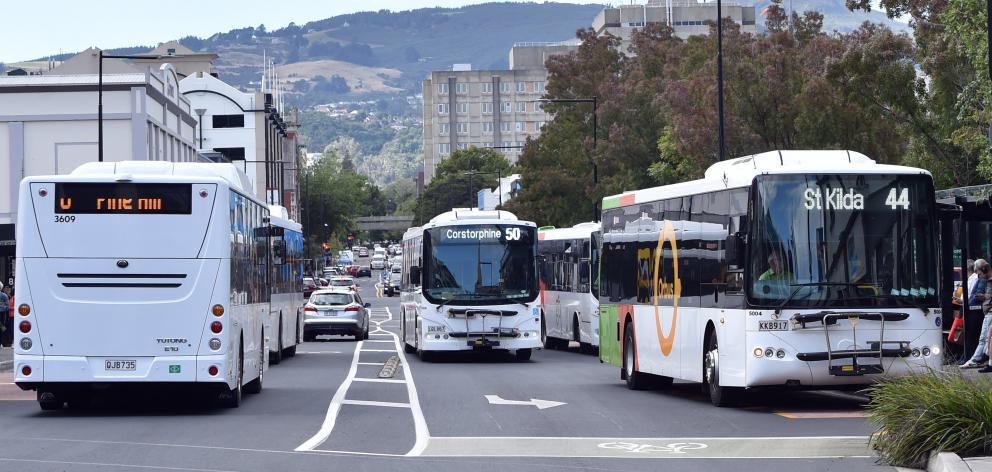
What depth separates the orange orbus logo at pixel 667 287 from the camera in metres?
22.1

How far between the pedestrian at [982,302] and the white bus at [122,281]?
11.5 meters

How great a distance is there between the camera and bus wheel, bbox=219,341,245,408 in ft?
68.1

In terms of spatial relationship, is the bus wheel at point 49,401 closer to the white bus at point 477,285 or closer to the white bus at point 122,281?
the white bus at point 122,281

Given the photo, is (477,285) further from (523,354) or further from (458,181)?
(458,181)

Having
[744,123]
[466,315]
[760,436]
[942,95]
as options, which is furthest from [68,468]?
[744,123]

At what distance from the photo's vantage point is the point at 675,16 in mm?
170000

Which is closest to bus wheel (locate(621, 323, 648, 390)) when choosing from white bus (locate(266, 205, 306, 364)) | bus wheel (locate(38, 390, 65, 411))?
white bus (locate(266, 205, 306, 364))

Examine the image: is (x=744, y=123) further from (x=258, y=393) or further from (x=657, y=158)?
(x=258, y=393)

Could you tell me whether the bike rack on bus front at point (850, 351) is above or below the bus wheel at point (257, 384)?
above

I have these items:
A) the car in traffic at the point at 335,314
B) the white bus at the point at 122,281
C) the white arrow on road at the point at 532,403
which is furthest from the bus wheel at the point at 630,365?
the car in traffic at the point at 335,314

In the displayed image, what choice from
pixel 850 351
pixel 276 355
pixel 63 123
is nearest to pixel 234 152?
pixel 63 123

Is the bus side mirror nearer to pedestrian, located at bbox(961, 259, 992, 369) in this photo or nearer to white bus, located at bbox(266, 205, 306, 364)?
pedestrian, located at bbox(961, 259, 992, 369)

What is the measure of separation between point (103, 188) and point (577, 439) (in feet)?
22.8

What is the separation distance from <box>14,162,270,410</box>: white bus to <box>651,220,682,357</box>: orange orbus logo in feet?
21.0
